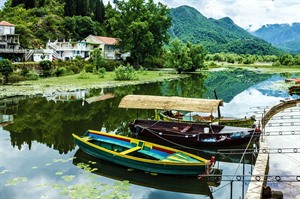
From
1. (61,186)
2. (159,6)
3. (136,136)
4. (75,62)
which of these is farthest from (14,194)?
(159,6)

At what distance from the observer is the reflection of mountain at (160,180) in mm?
12477

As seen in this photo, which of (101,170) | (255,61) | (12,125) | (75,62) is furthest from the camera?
(255,61)

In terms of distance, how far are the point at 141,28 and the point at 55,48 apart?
58.9 ft

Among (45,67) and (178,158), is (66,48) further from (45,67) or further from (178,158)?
(178,158)

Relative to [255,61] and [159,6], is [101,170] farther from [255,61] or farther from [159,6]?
[255,61]

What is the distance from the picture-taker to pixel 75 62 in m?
60.1

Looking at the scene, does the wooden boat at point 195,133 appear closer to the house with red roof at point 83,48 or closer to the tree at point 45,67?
the tree at point 45,67

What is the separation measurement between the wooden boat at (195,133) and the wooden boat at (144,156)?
2653 millimetres

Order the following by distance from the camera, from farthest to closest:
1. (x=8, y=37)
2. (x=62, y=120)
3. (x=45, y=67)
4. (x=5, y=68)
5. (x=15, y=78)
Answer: (x=8, y=37) → (x=45, y=67) → (x=15, y=78) → (x=5, y=68) → (x=62, y=120)

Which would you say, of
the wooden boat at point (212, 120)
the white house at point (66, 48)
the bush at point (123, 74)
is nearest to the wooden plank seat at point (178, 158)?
the wooden boat at point (212, 120)

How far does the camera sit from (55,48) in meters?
67.2

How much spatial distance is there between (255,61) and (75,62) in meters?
82.1

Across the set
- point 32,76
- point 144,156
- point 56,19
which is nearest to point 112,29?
point 56,19

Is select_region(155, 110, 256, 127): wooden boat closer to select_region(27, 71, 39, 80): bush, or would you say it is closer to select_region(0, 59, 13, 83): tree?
select_region(0, 59, 13, 83): tree
